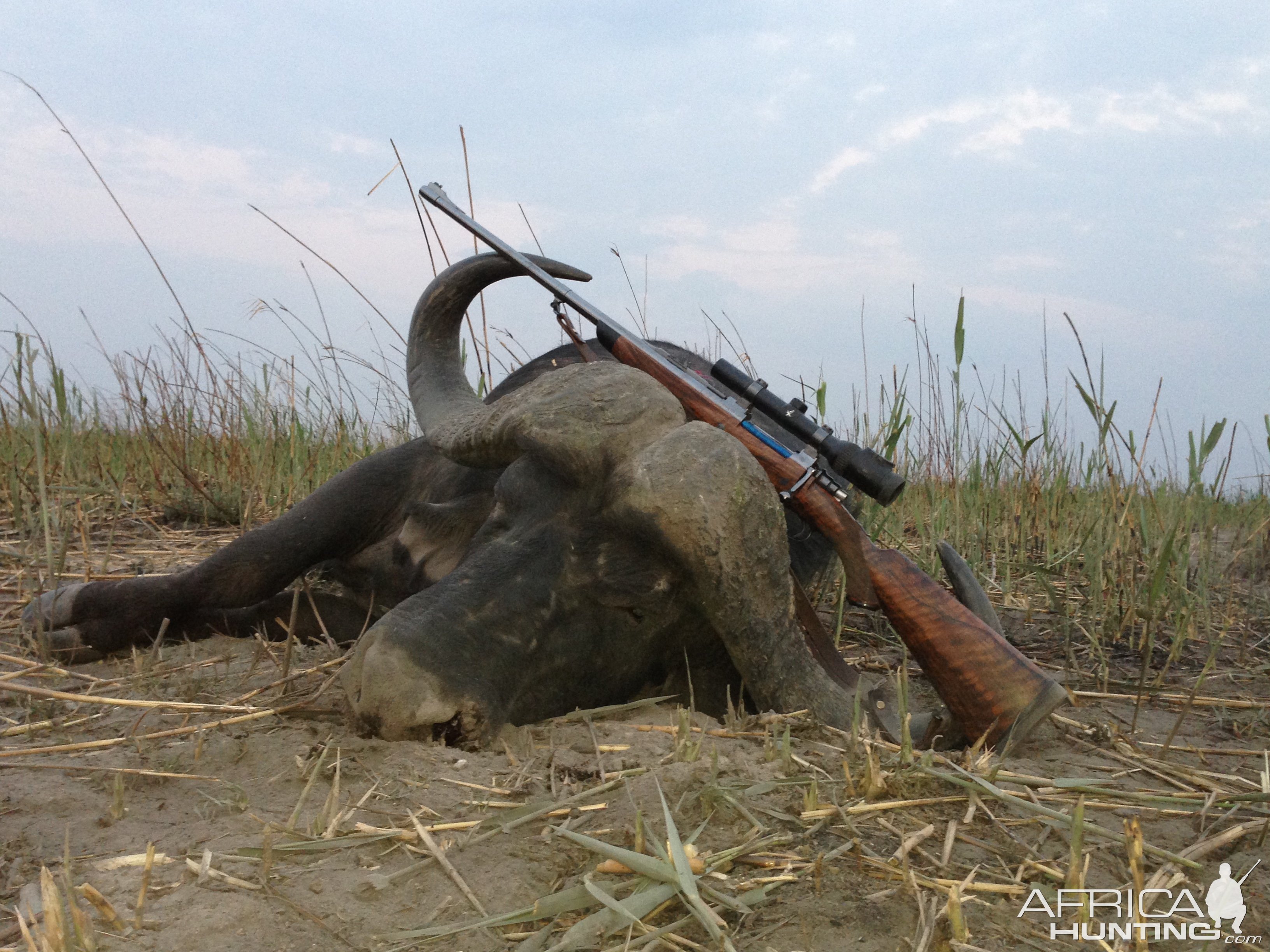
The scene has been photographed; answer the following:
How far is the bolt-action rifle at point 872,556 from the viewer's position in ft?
8.27

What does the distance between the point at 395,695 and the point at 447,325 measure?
2041mm

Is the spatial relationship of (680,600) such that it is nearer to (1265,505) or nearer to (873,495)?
(873,495)

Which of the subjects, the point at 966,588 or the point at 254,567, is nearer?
the point at 966,588

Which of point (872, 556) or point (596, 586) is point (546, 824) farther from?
point (872, 556)

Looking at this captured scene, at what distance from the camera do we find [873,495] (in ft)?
9.47

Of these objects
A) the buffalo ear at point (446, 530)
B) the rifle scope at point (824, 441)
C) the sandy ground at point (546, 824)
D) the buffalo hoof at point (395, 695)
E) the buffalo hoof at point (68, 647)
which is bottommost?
the sandy ground at point (546, 824)

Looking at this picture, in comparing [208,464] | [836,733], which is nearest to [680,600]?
[836,733]

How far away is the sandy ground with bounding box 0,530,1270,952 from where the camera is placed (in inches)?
60.7

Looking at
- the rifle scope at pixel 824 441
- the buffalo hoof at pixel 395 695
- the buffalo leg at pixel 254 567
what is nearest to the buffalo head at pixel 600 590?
the buffalo hoof at pixel 395 695

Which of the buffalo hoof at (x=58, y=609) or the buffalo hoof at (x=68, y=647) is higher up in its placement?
the buffalo hoof at (x=58, y=609)

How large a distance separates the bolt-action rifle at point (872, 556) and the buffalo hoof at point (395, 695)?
3.57 feet

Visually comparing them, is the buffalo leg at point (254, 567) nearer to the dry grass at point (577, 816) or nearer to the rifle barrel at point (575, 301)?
the dry grass at point (577, 816)

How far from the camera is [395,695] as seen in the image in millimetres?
2080

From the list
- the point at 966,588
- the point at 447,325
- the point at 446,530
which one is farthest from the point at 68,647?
the point at 966,588
